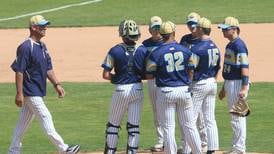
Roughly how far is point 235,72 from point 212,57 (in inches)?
16.1

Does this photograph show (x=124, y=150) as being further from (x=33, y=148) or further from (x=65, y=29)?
(x=65, y=29)

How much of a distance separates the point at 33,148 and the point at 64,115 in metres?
2.68

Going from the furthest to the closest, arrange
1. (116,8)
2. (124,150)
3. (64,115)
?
(116,8) → (64,115) → (124,150)

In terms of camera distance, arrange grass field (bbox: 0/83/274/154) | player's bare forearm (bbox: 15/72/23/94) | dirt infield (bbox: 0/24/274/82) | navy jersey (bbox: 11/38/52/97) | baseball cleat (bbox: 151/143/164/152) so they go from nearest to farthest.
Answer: player's bare forearm (bbox: 15/72/23/94)
navy jersey (bbox: 11/38/52/97)
baseball cleat (bbox: 151/143/164/152)
grass field (bbox: 0/83/274/154)
dirt infield (bbox: 0/24/274/82)

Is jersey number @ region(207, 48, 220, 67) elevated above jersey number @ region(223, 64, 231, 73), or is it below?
above

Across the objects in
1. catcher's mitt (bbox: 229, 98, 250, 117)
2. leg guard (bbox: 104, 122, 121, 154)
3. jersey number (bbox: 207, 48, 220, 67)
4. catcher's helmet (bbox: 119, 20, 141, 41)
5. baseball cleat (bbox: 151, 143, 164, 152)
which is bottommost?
baseball cleat (bbox: 151, 143, 164, 152)

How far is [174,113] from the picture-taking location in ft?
38.4

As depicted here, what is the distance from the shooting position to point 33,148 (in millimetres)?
13727

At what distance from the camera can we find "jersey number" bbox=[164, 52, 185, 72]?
11508 mm

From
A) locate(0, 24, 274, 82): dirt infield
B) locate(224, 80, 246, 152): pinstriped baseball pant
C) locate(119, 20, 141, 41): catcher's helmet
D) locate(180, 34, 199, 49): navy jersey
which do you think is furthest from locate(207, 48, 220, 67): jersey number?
locate(0, 24, 274, 82): dirt infield

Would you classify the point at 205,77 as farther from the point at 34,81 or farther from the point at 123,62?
the point at 34,81

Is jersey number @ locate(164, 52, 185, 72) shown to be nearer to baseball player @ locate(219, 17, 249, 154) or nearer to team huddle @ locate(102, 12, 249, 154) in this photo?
team huddle @ locate(102, 12, 249, 154)

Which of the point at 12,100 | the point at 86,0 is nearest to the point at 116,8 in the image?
the point at 86,0

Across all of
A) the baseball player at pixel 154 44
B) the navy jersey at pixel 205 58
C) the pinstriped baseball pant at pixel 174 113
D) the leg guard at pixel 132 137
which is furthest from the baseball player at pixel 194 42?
the leg guard at pixel 132 137
